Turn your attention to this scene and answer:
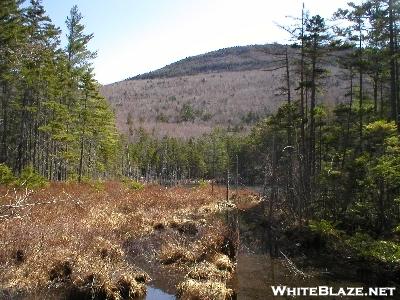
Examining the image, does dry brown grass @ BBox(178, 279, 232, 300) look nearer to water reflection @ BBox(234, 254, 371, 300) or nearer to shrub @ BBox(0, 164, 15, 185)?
water reflection @ BBox(234, 254, 371, 300)

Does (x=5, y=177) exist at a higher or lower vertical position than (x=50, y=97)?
lower

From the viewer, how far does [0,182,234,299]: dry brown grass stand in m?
9.55

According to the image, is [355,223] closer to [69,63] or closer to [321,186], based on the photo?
[321,186]

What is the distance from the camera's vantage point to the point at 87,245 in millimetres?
11641

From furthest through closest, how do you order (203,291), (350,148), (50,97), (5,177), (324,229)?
(50,97) < (350,148) < (5,177) < (324,229) < (203,291)

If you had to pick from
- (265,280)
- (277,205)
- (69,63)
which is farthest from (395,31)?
(69,63)

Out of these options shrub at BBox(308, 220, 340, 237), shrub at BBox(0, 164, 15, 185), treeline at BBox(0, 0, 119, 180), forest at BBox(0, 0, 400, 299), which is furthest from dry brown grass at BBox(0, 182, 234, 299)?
treeline at BBox(0, 0, 119, 180)

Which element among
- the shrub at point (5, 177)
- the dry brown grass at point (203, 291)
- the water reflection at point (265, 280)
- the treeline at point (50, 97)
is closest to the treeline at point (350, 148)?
the water reflection at point (265, 280)

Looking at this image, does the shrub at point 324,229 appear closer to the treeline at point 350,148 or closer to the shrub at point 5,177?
the treeline at point 350,148

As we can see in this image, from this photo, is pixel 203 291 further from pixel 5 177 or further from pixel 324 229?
pixel 5 177

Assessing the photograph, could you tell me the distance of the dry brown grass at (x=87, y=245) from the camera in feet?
31.3

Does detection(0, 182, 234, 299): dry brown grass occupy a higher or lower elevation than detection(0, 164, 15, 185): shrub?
lower

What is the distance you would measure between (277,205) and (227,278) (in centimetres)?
1173

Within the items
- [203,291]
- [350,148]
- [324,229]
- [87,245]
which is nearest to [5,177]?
[87,245]
